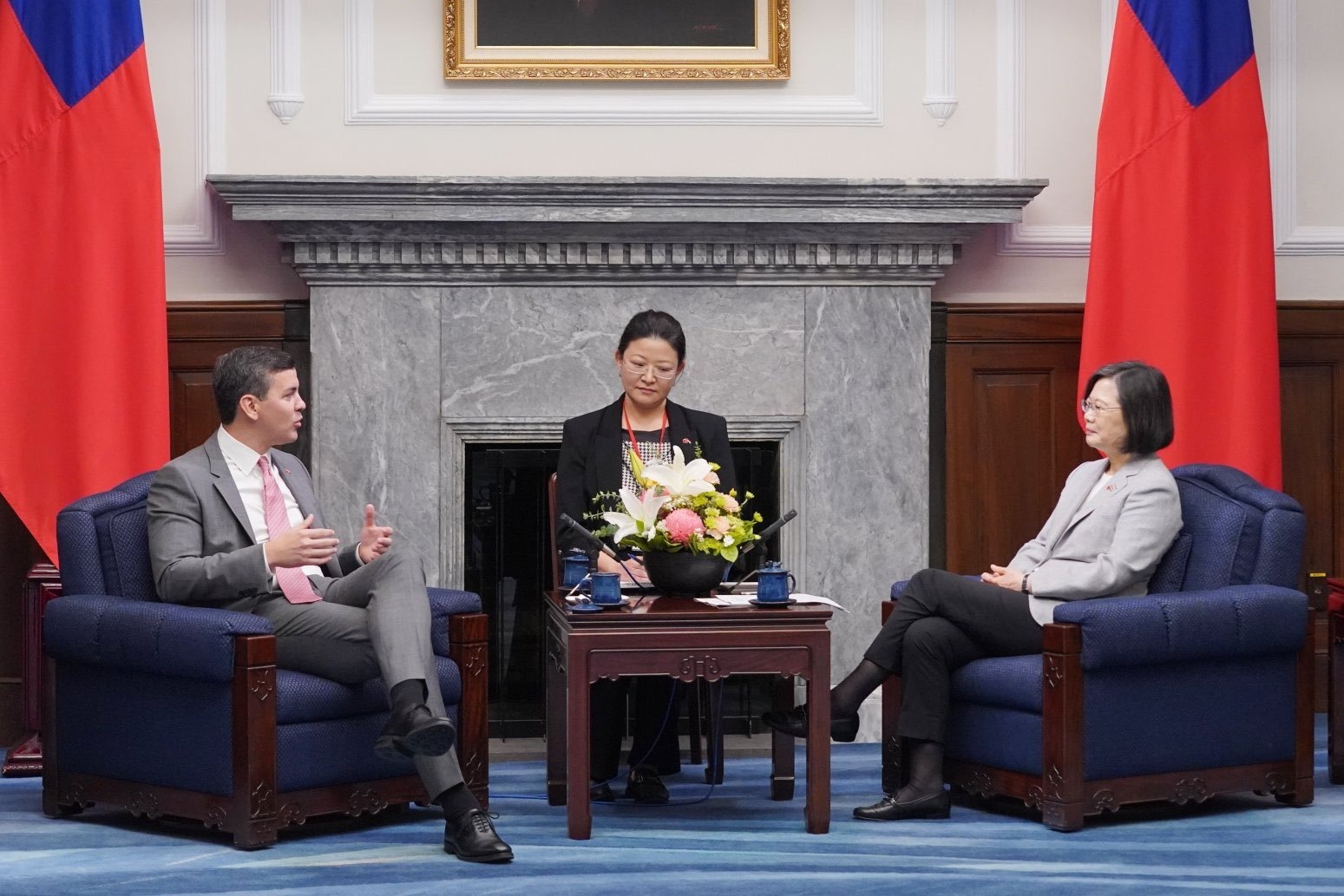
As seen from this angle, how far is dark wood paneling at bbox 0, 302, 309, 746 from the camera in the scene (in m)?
5.12

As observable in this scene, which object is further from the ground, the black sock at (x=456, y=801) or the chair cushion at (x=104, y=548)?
the chair cushion at (x=104, y=548)

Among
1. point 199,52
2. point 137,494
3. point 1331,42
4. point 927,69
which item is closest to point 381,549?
point 137,494

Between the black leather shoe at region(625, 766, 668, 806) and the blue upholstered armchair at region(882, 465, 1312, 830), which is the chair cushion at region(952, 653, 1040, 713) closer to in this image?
the blue upholstered armchair at region(882, 465, 1312, 830)

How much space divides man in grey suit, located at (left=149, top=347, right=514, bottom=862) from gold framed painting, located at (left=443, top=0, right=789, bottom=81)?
179cm

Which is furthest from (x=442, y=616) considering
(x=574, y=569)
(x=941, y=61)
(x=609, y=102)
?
(x=941, y=61)

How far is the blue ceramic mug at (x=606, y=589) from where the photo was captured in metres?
3.61

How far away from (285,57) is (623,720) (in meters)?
2.55

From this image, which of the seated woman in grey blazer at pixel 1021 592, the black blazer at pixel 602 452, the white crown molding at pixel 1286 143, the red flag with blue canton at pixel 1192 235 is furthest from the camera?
the white crown molding at pixel 1286 143

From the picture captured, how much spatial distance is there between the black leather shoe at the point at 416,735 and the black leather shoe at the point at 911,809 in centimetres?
107

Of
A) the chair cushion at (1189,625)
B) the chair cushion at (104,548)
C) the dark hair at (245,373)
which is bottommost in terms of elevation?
the chair cushion at (1189,625)

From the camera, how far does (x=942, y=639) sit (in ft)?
12.7

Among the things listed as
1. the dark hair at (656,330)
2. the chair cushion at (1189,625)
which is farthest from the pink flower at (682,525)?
the chair cushion at (1189,625)

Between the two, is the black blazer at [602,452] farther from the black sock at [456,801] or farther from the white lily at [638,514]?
the black sock at [456,801]

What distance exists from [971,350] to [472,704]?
235 cm
